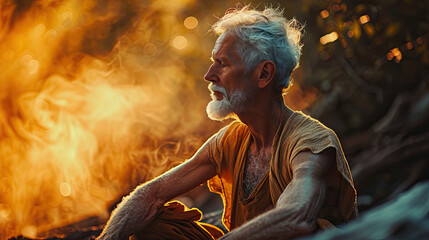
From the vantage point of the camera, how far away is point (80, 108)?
640 centimetres

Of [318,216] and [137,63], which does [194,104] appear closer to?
[137,63]

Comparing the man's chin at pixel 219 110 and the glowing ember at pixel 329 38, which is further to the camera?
the glowing ember at pixel 329 38

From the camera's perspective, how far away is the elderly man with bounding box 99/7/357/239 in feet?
9.09

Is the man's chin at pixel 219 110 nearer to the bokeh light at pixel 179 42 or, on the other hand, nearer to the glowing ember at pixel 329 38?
the glowing ember at pixel 329 38

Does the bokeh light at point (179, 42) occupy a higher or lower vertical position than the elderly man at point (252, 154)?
higher

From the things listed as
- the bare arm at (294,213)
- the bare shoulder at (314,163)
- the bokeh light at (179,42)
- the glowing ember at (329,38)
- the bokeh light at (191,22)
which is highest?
the bokeh light at (191,22)

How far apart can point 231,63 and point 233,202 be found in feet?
2.66

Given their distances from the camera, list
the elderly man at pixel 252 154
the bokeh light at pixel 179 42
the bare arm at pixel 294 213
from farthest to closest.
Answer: the bokeh light at pixel 179 42
the elderly man at pixel 252 154
the bare arm at pixel 294 213

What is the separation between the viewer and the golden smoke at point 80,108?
605cm

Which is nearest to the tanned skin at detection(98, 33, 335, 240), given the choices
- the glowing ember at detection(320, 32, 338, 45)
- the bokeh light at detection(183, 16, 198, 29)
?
the glowing ember at detection(320, 32, 338, 45)

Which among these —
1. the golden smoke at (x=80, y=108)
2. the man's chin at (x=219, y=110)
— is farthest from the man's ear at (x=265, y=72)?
the golden smoke at (x=80, y=108)

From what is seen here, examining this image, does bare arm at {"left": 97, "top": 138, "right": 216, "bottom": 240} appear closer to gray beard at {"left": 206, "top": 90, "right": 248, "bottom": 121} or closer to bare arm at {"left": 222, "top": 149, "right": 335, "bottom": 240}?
gray beard at {"left": 206, "top": 90, "right": 248, "bottom": 121}

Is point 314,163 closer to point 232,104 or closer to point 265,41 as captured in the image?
point 232,104

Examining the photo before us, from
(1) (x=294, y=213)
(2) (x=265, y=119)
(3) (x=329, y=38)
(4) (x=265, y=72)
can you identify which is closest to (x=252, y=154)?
(2) (x=265, y=119)
